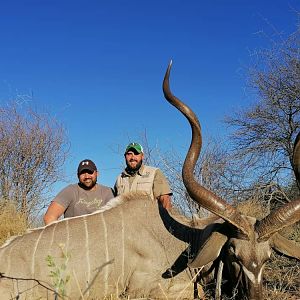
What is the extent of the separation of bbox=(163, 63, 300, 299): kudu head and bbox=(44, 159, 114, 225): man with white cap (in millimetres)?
1586

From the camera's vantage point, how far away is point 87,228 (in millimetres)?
3309

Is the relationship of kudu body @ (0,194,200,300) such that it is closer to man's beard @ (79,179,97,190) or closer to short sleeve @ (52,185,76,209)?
short sleeve @ (52,185,76,209)

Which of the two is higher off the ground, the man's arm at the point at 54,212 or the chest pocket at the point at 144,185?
the chest pocket at the point at 144,185

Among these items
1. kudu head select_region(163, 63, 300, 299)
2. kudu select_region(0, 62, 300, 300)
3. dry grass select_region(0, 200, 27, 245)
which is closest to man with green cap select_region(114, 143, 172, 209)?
kudu select_region(0, 62, 300, 300)

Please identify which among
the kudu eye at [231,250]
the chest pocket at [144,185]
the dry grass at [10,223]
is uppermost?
the chest pocket at [144,185]

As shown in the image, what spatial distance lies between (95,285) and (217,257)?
78 centimetres

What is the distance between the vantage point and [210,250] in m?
2.79

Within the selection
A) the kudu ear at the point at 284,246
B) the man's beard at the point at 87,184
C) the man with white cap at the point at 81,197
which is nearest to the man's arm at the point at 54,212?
the man with white cap at the point at 81,197

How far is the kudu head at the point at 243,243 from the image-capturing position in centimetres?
273

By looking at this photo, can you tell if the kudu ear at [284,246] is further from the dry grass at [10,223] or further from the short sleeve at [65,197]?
the dry grass at [10,223]

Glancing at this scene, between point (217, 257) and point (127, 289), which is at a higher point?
point (217, 257)

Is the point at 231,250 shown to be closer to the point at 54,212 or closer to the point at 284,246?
the point at 284,246

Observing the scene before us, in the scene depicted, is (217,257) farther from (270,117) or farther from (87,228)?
(270,117)

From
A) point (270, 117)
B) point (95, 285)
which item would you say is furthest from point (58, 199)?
point (270, 117)
